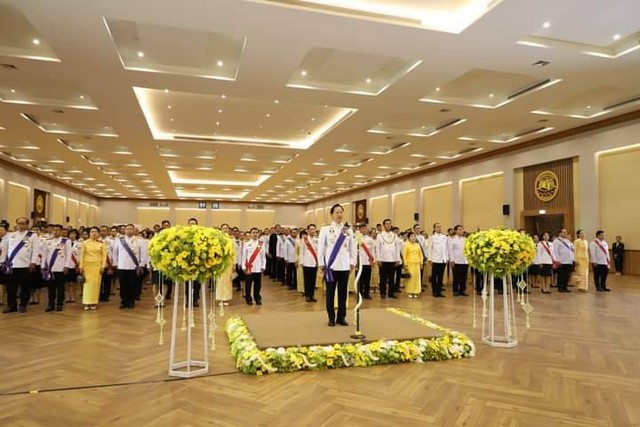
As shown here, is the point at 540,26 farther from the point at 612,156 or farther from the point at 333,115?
the point at 612,156

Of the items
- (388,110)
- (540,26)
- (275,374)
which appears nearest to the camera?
(275,374)

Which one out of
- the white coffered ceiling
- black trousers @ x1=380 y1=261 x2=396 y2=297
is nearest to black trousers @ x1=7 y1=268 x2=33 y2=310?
the white coffered ceiling

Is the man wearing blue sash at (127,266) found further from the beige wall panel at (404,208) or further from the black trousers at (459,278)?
the beige wall panel at (404,208)

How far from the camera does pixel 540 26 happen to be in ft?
23.1

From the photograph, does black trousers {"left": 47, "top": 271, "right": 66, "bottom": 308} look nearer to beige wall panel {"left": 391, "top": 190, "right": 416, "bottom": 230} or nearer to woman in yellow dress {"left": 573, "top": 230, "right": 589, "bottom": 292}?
woman in yellow dress {"left": 573, "top": 230, "right": 589, "bottom": 292}

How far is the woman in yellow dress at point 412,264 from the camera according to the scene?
9463mm

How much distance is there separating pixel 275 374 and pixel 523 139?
45.9 feet

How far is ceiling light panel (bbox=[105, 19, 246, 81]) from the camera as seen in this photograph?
25.5 ft

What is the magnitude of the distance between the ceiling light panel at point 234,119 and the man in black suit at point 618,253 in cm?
887

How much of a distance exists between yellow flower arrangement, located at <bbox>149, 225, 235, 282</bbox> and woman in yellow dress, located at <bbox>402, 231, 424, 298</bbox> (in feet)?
20.6

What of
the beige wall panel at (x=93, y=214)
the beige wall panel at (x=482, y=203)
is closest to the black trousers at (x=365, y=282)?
the beige wall panel at (x=482, y=203)

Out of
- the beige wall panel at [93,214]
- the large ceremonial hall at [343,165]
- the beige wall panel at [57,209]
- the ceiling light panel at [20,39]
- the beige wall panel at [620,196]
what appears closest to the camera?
the large ceremonial hall at [343,165]

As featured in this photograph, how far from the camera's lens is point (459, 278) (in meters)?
10.1

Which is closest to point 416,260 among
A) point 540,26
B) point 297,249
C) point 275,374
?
point 297,249
